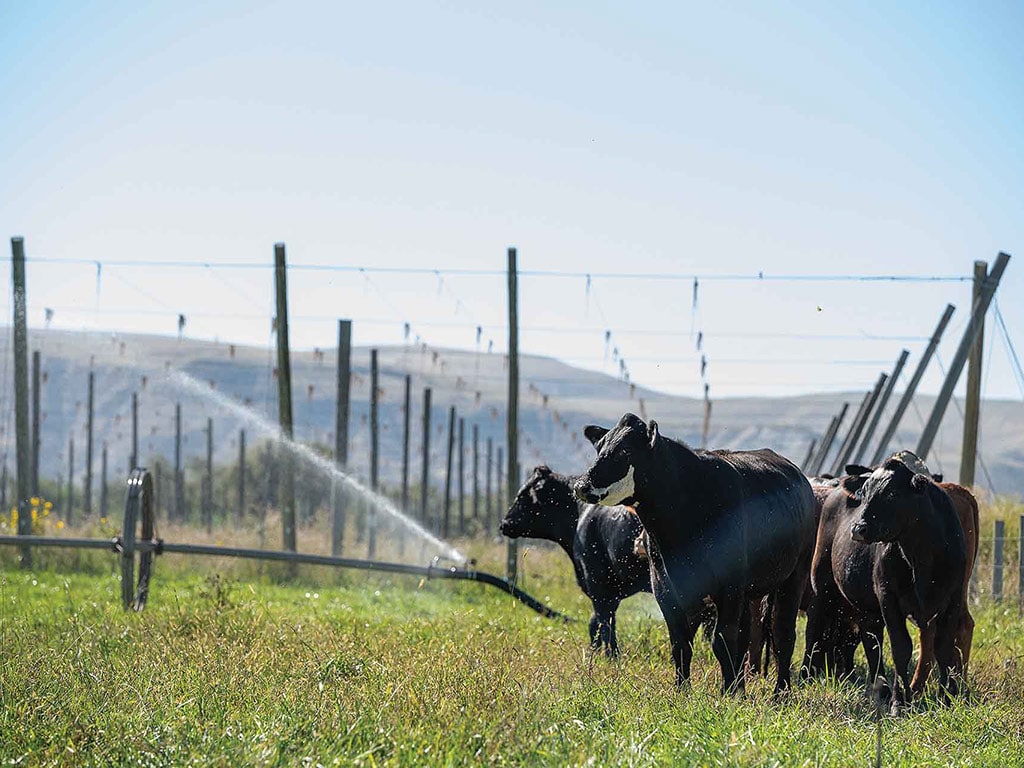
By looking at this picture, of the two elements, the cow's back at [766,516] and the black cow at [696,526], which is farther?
the cow's back at [766,516]

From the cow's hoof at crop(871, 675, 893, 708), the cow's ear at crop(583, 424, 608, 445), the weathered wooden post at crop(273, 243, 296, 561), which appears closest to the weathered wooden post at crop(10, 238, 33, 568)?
the weathered wooden post at crop(273, 243, 296, 561)

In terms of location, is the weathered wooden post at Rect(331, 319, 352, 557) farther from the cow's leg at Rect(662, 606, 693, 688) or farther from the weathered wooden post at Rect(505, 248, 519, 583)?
the cow's leg at Rect(662, 606, 693, 688)

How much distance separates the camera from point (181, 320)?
83.0 ft

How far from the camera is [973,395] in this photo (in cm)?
2066

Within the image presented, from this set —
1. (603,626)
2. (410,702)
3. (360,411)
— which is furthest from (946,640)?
(360,411)

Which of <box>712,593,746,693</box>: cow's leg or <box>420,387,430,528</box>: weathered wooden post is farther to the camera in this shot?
<box>420,387,430,528</box>: weathered wooden post

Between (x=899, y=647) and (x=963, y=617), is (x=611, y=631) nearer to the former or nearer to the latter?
(x=899, y=647)

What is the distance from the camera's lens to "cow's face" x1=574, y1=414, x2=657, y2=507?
9.55 metres

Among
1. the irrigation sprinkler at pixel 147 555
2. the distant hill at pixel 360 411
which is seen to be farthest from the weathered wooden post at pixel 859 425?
the distant hill at pixel 360 411

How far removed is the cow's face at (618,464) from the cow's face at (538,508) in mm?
3907

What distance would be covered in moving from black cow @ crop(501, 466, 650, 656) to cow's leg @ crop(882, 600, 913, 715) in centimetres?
222

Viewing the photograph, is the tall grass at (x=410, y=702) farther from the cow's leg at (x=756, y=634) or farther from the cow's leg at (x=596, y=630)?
the cow's leg at (x=756, y=634)

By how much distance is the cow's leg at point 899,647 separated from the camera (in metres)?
9.65

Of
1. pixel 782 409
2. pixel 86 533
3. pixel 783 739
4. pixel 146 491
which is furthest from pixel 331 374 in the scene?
pixel 783 739
